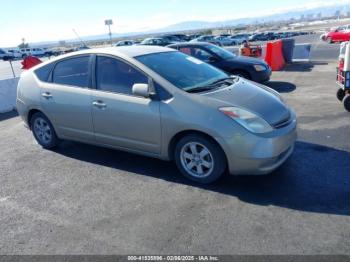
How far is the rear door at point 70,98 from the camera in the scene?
4.93m

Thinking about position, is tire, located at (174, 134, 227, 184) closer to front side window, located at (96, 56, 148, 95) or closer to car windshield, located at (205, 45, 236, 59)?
front side window, located at (96, 56, 148, 95)

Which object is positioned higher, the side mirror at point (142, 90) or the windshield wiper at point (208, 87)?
the side mirror at point (142, 90)

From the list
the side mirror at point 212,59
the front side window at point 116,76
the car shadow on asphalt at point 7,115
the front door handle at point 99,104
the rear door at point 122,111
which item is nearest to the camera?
the rear door at point 122,111

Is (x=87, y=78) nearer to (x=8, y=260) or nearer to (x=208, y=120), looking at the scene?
(x=208, y=120)

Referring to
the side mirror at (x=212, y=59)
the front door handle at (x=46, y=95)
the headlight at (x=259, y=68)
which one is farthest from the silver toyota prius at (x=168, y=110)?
the headlight at (x=259, y=68)

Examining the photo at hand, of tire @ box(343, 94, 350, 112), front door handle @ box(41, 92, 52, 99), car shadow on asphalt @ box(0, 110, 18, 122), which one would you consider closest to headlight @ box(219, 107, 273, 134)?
front door handle @ box(41, 92, 52, 99)

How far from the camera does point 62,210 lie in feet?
12.6

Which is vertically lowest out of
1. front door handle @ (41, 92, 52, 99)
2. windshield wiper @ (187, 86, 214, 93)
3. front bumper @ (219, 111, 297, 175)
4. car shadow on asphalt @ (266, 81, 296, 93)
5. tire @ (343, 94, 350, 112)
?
car shadow on asphalt @ (266, 81, 296, 93)

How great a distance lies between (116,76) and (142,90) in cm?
66

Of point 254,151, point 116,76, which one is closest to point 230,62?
point 116,76

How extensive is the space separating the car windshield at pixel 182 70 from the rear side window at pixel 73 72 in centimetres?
93

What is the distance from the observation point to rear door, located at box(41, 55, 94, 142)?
493 cm

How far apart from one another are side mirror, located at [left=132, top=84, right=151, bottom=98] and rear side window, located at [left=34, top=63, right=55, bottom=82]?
1998 mm

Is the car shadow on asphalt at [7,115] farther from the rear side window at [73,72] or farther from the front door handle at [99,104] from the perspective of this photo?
the front door handle at [99,104]
